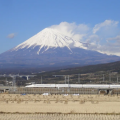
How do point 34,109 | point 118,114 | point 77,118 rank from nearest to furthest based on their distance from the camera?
point 77,118 → point 118,114 → point 34,109

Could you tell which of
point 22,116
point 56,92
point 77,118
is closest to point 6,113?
point 22,116

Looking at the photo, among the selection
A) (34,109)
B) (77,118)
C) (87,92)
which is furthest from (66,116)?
(87,92)

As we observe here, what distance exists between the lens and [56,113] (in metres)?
32.2

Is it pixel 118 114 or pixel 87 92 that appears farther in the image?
pixel 87 92

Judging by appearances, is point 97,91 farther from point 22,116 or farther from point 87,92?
point 22,116

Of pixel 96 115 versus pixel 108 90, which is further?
pixel 108 90

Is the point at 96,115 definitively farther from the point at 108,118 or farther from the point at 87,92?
the point at 87,92

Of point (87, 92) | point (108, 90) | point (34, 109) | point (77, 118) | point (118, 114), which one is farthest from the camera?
point (108, 90)

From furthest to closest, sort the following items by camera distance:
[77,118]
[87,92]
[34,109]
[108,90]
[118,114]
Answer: [108,90] < [87,92] < [34,109] < [118,114] < [77,118]

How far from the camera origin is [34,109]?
35312 mm

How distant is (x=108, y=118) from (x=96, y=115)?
1.94m

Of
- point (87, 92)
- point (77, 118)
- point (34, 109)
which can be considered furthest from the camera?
point (87, 92)

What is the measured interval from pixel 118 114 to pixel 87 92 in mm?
31407

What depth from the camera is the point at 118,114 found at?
104 ft
